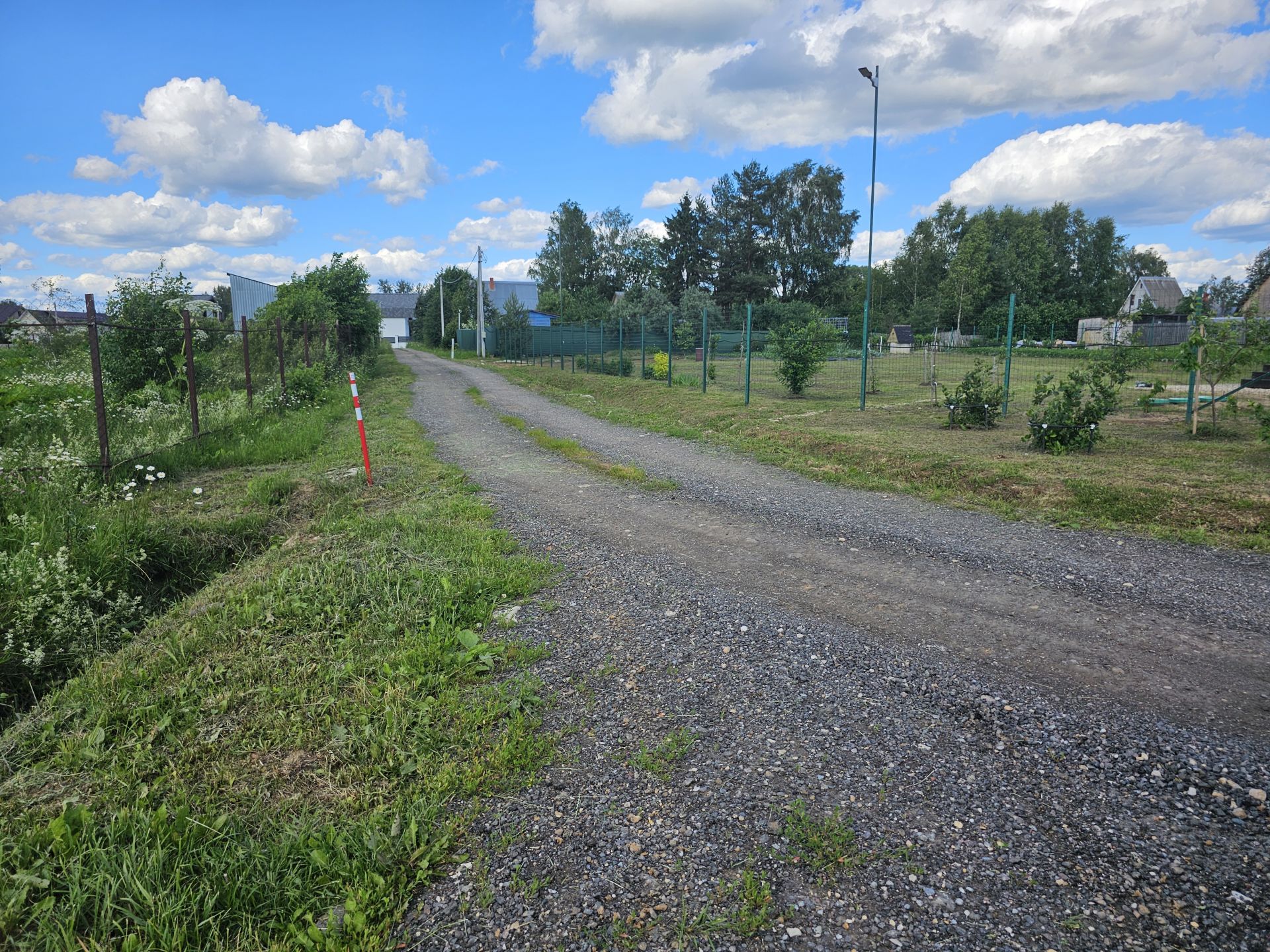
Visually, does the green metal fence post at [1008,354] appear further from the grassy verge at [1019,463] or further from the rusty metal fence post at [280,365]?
the rusty metal fence post at [280,365]

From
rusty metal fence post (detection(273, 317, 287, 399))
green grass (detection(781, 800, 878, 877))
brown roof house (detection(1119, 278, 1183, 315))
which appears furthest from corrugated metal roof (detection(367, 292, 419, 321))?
green grass (detection(781, 800, 878, 877))

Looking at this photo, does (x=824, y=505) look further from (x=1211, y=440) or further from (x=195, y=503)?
(x=1211, y=440)

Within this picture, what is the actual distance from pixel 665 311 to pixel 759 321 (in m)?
8.98

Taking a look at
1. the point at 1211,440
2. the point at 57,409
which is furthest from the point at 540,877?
the point at 1211,440

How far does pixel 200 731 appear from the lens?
11.7ft

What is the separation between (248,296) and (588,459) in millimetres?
19828

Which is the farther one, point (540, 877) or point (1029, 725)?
point (1029, 725)

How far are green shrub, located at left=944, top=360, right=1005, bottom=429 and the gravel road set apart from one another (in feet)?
25.0

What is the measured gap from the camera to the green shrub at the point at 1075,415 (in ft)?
33.9

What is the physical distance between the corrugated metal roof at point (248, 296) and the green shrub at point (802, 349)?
15.7 meters

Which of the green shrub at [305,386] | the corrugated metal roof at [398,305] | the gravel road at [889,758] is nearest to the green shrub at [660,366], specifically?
the green shrub at [305,386]

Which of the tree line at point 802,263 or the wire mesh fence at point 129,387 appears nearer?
the wire mesh fence at point 129,387

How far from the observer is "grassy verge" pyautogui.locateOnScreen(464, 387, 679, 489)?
9117 mm

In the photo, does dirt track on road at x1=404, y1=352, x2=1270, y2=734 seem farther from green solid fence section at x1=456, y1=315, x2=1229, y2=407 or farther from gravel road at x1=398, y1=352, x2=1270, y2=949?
green solid fence section at x1=456, y1=315, x2=1229, y2=407
